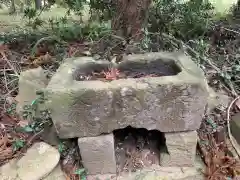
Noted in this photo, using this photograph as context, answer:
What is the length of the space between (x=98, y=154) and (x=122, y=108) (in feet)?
1.40

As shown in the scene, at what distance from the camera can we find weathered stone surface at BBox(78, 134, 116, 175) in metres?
1.80

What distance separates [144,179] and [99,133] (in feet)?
1.67

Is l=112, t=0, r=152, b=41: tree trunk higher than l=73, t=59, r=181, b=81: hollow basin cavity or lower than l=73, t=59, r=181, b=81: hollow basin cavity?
higher

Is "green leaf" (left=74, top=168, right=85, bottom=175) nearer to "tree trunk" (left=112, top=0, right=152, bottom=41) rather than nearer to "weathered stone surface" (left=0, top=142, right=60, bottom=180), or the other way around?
"weathered stone surface" (left=0, top=142, right=60, bottom=180)

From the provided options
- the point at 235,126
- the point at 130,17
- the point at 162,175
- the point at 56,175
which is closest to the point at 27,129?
the point at 56,175

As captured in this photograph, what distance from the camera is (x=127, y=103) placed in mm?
1646

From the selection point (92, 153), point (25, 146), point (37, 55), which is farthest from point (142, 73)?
point (37, 55)

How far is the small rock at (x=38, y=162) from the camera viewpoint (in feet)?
5.92

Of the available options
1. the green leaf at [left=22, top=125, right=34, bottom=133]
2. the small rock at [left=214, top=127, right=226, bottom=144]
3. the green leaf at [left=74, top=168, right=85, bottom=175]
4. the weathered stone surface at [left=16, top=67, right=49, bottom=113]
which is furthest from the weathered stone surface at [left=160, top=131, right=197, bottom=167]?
the weathered stone surface at [left=16, top=67, right=49, bottom=113]

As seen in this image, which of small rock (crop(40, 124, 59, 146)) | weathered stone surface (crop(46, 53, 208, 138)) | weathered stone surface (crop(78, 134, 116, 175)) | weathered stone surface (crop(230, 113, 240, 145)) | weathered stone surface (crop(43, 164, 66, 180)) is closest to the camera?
weathered stone surface (crop(46, 53, 208, 138))

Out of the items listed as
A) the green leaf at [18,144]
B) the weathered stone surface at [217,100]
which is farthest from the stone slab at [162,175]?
the weathered stone surface at [217,100]

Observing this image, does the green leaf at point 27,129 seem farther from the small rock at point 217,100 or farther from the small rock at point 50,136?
the small rock at point 217,100

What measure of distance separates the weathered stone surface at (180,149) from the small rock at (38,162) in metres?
0.83

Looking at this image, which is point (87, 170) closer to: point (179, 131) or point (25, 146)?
point (25, 146)
